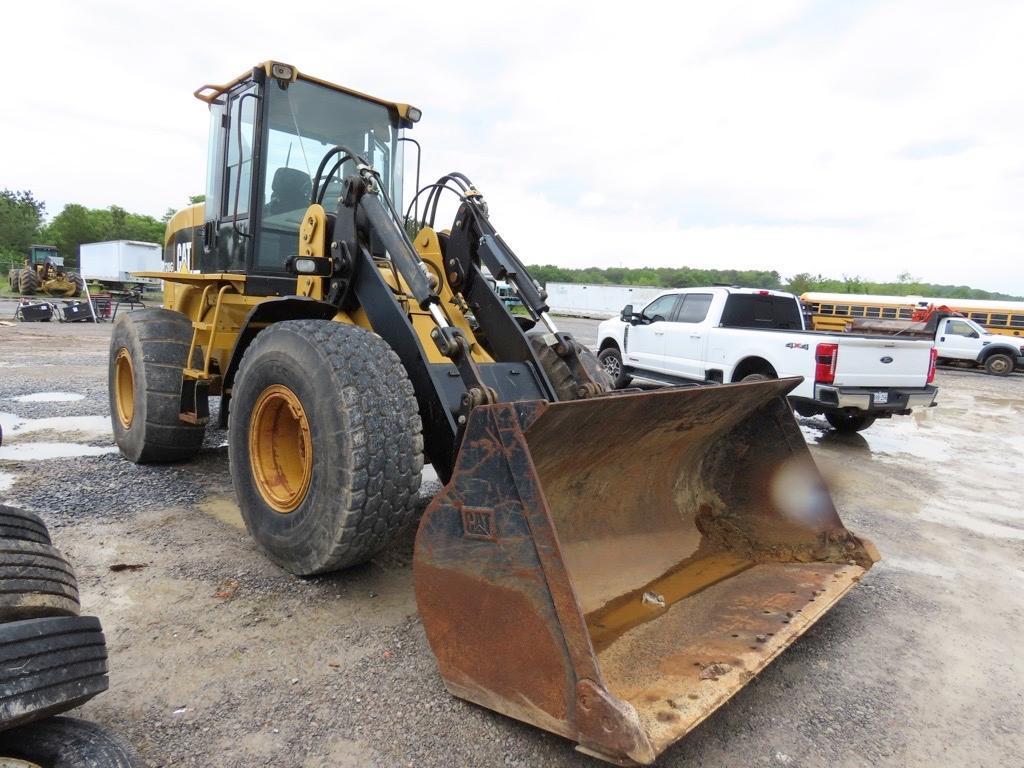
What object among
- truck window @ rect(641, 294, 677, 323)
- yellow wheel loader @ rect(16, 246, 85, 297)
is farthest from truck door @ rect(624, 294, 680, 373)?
yellow wheel loader @ rect(16, 246, 85, 297)

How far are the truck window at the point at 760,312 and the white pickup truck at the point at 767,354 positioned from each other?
1 centimetres

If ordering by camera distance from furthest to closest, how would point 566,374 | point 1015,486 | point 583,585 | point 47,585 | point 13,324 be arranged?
point 13,324 < point 1015,486 < point 566,374 < point 583,585 < point 47,585

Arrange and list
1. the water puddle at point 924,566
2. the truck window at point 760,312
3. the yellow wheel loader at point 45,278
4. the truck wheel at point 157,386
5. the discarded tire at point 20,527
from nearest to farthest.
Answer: the discarded tire at point 20,527, the water puddle at point 924,566, the truck wheel at point 157,386, the truck window at point 760,312, the yellow wheel loader at point 45,278

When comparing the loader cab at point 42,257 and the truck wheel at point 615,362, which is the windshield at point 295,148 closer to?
the truck wheel at point 615,362

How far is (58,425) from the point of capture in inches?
273

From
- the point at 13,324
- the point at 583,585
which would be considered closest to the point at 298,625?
the point at 583,585

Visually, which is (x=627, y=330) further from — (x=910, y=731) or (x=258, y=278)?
(x=910, y=731)

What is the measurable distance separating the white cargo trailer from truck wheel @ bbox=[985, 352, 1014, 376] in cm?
3405

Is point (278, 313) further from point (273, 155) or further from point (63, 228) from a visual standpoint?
point (63, 228)

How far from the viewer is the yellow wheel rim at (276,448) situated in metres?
3.45

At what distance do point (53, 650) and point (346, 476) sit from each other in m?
1.26

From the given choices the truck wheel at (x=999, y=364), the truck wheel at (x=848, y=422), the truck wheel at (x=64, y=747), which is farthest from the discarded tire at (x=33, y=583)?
the truck wheel at (x=999, y=364)

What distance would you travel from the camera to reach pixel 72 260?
209 feet

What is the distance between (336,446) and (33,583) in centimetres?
124
